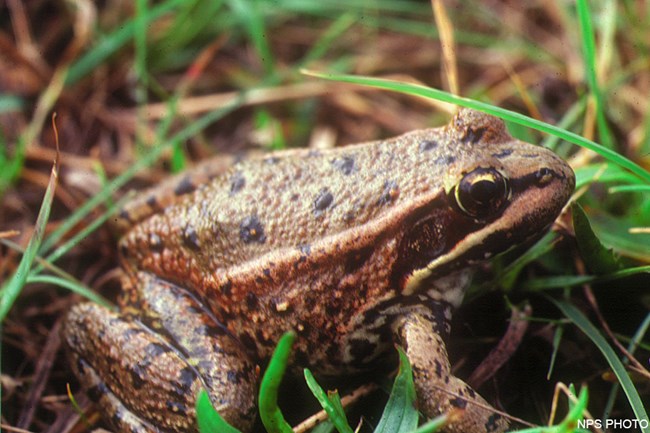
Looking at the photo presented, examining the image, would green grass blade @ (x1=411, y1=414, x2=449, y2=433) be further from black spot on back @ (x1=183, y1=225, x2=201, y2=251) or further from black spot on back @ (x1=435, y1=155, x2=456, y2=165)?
black spot on back @ (x1=183, y1=225, x2=201, y2=251)

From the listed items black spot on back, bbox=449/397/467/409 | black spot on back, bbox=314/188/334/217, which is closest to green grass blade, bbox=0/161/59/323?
black spot on back, bbox=314/188/334/217

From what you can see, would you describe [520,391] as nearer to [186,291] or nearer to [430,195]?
[430,195]

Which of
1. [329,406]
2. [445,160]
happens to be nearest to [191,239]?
[329,406]

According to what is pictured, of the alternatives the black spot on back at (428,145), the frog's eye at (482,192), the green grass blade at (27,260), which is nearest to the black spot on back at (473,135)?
the black spot on back at (428,145)

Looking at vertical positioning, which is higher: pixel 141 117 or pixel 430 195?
pixel 141 117

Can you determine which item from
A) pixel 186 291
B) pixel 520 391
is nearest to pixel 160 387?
pixel 186 291

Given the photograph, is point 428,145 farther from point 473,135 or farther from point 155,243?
point 155,243
